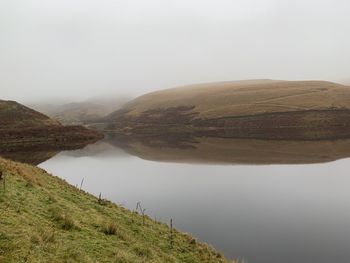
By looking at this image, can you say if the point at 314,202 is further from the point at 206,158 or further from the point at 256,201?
the point at 206,158

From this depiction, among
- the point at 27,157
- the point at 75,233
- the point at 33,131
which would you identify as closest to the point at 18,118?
the point at 33,131

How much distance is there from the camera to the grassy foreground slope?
49.1 ft

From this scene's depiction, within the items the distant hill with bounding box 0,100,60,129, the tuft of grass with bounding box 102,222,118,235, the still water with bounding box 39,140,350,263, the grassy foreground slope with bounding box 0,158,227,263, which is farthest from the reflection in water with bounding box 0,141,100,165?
the tuft of grass with bounding box 102,222,118,235

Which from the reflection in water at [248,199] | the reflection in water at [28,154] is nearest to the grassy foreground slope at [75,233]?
the reflection in water at [248,199]

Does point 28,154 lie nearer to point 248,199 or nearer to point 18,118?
point 18,118

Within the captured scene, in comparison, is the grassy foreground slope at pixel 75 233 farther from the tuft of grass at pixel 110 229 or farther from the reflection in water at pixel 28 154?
the reflection in water at pixel 28 154

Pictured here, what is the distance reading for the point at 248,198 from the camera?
43.5m

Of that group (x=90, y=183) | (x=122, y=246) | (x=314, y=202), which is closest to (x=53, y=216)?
(x=122, y=246)

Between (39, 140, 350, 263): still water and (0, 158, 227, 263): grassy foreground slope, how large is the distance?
5.36 metres

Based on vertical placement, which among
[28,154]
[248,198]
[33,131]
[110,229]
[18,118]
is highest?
[18,118]

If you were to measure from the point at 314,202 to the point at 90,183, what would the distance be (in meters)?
29.7

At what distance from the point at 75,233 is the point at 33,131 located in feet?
449

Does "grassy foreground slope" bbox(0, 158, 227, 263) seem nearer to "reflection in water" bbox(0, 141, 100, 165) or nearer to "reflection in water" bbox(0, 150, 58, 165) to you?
"reflection in water" bbox(0, 150, 58, 165)

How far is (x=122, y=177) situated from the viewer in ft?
206
